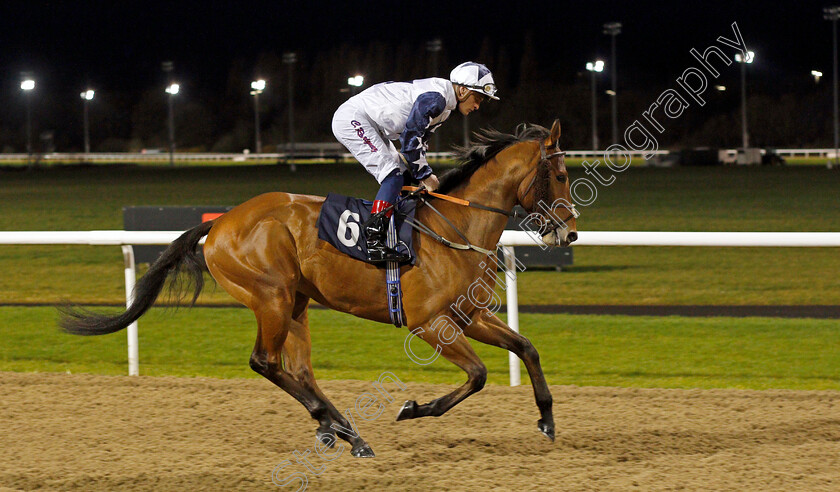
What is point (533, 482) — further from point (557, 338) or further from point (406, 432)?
point (557, 338)

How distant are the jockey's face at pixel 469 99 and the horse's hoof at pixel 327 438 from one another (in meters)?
1.42

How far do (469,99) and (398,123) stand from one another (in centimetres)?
31

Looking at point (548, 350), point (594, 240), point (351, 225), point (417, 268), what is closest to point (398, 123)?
point (351, 225)

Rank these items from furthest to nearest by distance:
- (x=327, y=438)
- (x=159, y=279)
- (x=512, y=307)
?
1. (x=512, y=307)
2. (x=159, y=279)
3. (x=327, y=438)

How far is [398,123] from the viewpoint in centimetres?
410

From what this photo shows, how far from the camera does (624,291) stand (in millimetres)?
9031

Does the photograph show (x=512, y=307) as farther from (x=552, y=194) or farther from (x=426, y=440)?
(x=552, y=194)

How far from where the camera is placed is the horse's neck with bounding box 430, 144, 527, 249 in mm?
4059

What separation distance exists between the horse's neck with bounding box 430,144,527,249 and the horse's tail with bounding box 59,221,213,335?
118cm

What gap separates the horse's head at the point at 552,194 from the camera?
12.8ft

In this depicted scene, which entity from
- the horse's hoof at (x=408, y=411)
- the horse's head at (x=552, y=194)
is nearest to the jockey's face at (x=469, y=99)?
the horse's head at (x=552, y=194)

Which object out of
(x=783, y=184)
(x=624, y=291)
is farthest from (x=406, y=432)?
(x=783, y=184)

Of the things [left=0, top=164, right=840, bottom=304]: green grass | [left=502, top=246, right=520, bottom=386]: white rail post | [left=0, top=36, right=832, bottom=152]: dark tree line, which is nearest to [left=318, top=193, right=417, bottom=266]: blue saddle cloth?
[left=502, top=246, right=520, bottom=386]: white rail post

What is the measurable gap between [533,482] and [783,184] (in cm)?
2281
